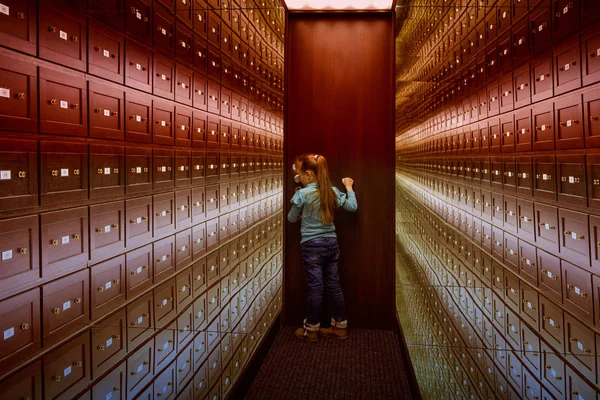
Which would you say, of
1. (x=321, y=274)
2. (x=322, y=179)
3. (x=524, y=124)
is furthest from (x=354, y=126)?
(x=524, y=124)

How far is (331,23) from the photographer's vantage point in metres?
2.63

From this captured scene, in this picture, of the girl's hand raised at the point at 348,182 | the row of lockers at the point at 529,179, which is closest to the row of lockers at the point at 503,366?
the row of lockers at the point at 529,179

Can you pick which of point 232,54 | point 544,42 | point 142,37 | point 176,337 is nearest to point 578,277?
point 544,42

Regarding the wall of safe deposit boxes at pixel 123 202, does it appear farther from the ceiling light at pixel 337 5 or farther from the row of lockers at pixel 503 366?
the row of lockers at pixel 503 366

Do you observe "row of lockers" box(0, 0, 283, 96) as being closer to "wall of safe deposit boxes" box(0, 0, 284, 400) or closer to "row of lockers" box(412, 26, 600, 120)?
"wall of safe deposit boxes" box(0, 0, 284, 400)

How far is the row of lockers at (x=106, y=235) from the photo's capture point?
3.70ft

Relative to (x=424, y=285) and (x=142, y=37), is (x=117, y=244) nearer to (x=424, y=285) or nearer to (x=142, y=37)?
(x=142, y=37)

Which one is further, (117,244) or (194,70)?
(194,70)

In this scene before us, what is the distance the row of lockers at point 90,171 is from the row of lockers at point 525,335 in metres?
1.34

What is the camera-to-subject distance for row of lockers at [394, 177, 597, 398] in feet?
3.71

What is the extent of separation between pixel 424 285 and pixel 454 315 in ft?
2.29

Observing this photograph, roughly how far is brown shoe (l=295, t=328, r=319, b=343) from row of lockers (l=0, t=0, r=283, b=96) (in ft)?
4.90

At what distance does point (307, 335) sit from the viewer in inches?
97.9

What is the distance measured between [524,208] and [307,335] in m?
1.43
